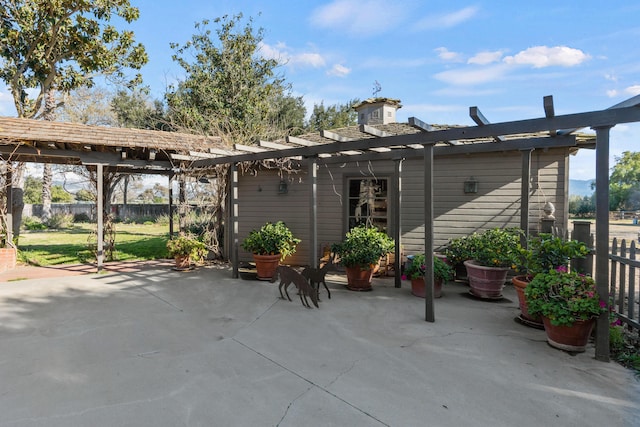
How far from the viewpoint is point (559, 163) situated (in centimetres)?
557

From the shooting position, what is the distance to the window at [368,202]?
6.79 meters

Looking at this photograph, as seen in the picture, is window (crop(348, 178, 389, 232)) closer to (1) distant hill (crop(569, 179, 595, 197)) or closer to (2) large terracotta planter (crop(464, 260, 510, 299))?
(2) large terracotta planter (crop(464, 260, 510, 299))

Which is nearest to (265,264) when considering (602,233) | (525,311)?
(525,311)

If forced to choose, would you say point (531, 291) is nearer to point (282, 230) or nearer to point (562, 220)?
point (562, 220)

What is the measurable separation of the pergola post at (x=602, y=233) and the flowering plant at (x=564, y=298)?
9 centimetres

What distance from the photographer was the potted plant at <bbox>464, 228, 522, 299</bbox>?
459cm

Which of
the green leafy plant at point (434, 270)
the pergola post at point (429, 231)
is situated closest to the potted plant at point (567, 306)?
the pergola post at point (429, 231)

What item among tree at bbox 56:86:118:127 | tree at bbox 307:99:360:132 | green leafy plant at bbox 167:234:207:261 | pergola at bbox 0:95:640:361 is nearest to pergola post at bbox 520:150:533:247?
pergola at bbox 0:95:640:361

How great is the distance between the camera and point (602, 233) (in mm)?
2896

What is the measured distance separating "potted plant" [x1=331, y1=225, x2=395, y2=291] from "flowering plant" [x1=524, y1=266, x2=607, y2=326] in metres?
2.25

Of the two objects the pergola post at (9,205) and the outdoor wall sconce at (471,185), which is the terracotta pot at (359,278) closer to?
the outdoor wall sconce at (471,185)

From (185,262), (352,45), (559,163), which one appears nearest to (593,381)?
(559,163)

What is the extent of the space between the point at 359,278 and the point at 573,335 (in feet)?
9.16

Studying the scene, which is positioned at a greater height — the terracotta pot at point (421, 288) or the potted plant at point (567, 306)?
the potted plant at point (567, 306)
